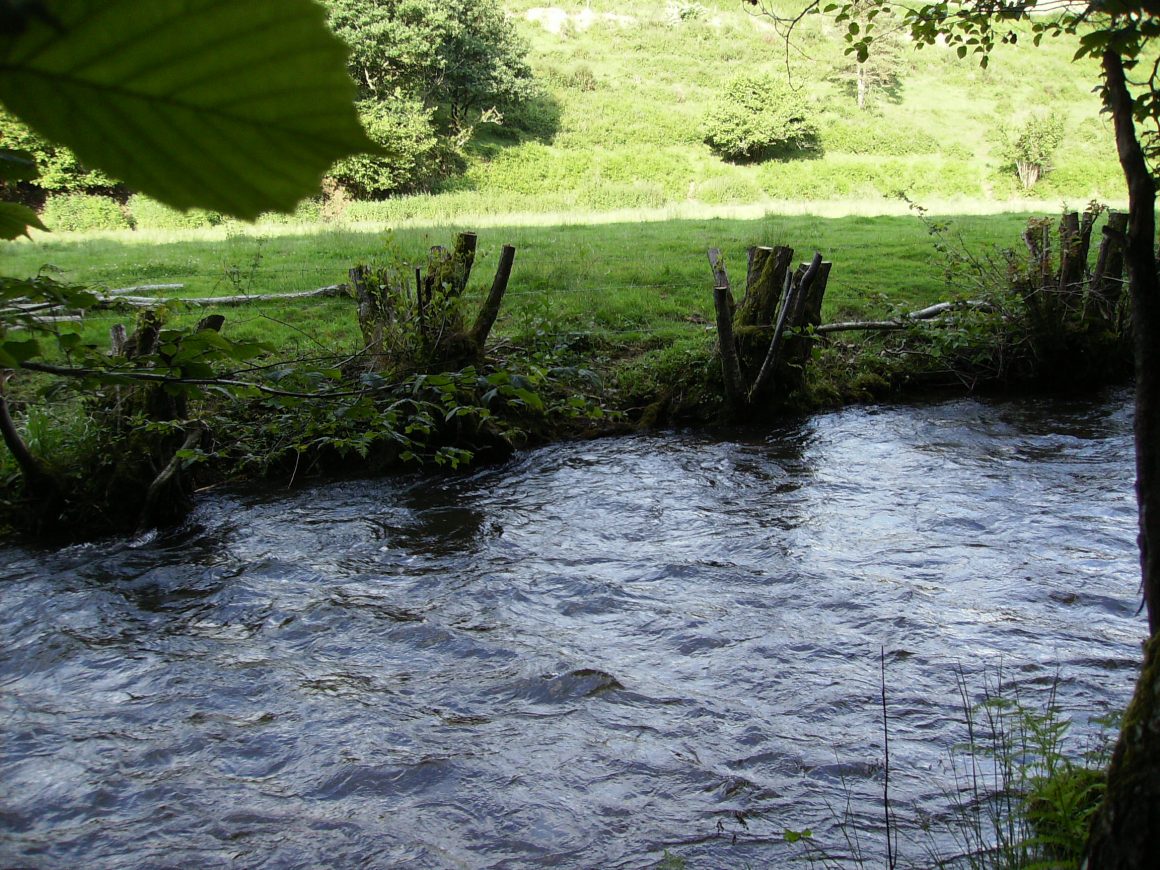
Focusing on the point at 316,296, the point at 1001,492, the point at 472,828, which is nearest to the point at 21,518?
the point at 472,828

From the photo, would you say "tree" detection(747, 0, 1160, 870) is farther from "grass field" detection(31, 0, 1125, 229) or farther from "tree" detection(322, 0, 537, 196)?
"tree" detection(322, 0, 537, 196)

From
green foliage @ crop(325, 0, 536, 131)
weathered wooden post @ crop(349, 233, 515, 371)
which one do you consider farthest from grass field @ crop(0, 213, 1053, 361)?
green foliage @ crop(325, 0, 536, 131)

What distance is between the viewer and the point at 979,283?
1079 centimetres

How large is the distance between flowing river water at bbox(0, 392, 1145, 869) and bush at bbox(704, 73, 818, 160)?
127 ft

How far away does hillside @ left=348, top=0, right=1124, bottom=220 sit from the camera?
124 ft

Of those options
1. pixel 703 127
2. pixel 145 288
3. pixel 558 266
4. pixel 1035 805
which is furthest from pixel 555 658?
pixel 703 127

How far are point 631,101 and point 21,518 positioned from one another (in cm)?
4663

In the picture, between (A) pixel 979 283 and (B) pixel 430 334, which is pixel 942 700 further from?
(A) pixel 979 283

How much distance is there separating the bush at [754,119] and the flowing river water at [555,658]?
38.8m

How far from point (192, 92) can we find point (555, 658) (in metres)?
5.40

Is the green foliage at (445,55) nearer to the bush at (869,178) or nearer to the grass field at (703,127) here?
the grass field at (703,127)

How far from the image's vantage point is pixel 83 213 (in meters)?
22.1

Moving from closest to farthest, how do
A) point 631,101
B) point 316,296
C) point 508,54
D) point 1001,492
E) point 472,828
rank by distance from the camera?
point 472,828, point 1001,492, point 316,296, point 508,54, point 631,101

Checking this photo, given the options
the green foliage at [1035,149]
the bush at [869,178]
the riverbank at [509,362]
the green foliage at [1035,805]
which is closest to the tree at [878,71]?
the bush at [869,178]
